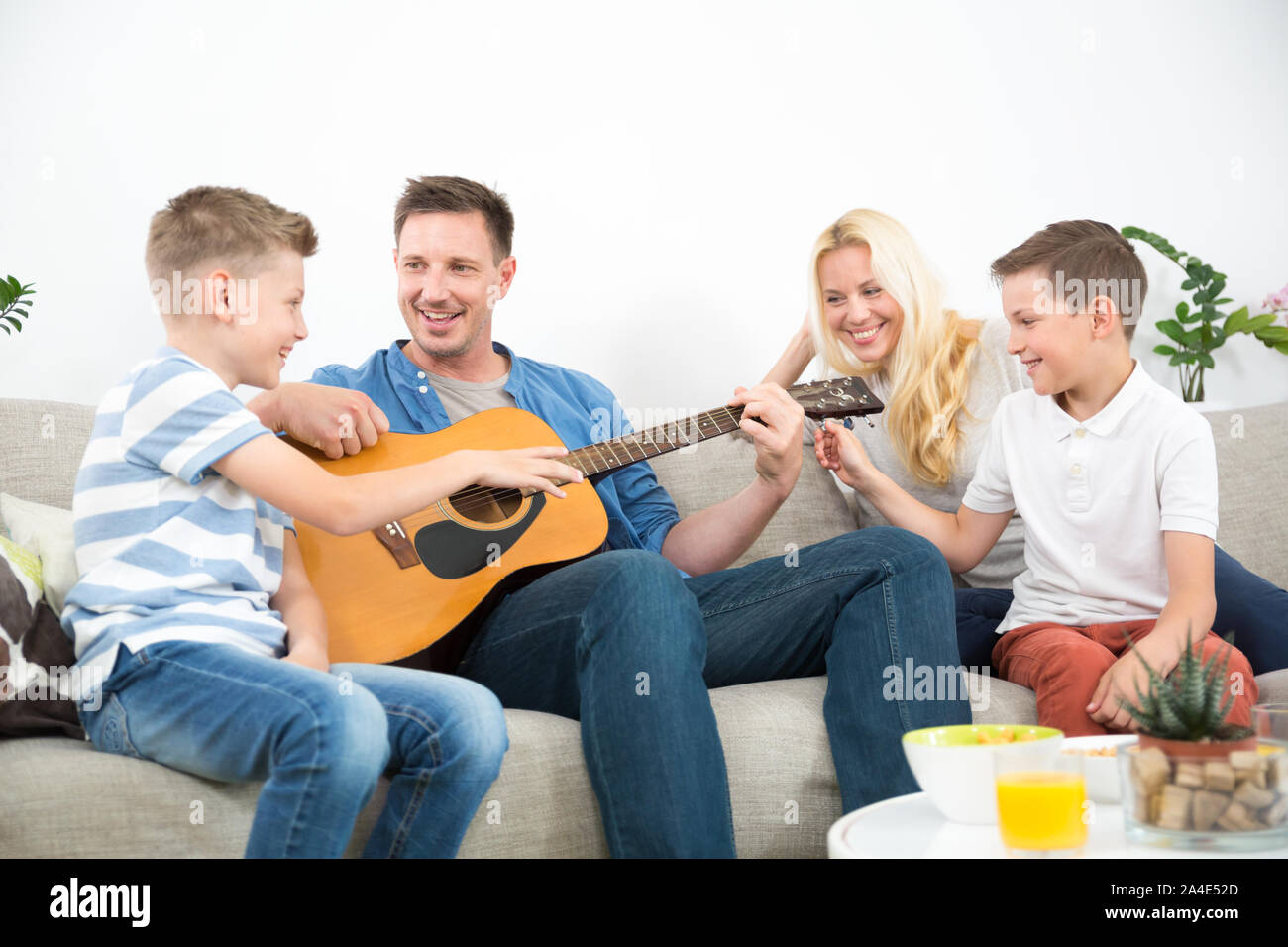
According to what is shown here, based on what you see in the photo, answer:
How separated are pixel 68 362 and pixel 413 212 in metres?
0.85

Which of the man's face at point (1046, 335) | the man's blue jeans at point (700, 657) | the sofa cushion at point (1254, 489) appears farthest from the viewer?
the sofa cushion at point (1254, 489)

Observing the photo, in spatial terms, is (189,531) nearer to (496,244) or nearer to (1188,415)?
(496,244)

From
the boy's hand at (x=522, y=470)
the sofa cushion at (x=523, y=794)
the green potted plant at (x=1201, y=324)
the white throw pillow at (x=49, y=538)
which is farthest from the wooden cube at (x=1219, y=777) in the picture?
the green potted plant at (x=1201, y=324)

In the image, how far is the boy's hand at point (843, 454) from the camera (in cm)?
187

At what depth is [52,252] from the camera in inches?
88.1

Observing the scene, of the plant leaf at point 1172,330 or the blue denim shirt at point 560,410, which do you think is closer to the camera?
the blue denim shirt at point 560,410

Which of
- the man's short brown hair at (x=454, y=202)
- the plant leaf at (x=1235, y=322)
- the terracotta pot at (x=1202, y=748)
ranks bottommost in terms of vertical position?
the terracotta pot at (x=1202, y=748)

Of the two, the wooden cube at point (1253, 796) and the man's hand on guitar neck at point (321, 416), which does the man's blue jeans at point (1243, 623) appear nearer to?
the wooden cube at point (1253, 796)

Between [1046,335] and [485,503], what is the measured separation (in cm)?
92

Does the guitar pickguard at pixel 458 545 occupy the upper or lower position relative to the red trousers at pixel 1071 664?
upper

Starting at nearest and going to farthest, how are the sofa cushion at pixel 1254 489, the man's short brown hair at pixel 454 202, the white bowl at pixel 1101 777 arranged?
the white bowl at pixel 1101 777 < the man's short brown hair at pixel 454 202 < the sofa cushion at pixel 1254 489

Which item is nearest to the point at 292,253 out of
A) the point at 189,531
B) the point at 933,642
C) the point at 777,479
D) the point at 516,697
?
the point at 189,531

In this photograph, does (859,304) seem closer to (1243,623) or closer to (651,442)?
(651,442)

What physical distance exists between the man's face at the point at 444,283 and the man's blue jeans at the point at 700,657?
579 mm
